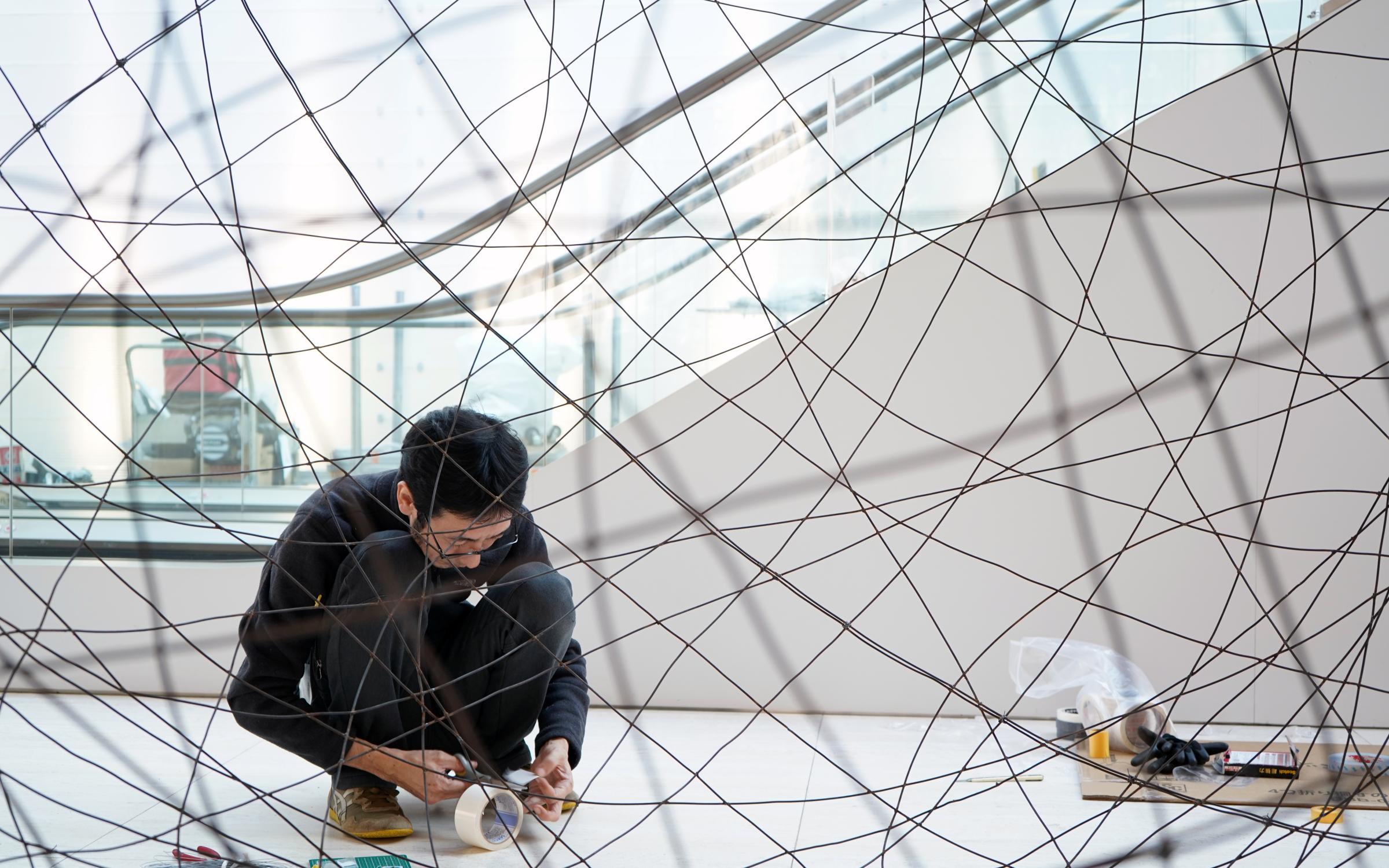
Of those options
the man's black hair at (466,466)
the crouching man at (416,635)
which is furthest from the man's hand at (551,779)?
the man's black hair at (466,466)

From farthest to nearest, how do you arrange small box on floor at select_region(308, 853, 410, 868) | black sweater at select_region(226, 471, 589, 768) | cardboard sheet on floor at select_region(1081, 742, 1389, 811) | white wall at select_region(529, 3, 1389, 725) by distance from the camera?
white wall at select_region(529, 3, 1389, 725) → cardboard sheet on floor at select_region(1081, 742, 1389, 811) → black sweater at select_region(226, 471, 589, 768) → small box on floor at select_region(308, 853, 410, 868)

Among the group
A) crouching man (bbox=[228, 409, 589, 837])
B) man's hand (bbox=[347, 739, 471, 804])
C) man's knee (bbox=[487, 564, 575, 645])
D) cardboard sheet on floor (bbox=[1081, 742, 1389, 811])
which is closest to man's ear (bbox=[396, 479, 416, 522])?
crouching man (bbox=[228, 409, 589, 837])

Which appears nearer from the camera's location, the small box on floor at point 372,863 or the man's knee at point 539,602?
the small box on floor at point 372,863

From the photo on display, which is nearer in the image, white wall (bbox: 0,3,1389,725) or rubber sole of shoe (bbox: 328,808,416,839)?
rubber sole of shoe (bbox: 328,808,416,839)

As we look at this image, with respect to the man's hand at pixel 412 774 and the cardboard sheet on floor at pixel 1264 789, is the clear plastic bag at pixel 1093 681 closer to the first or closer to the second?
the cardboard sheet on floor at pixel 1264 789

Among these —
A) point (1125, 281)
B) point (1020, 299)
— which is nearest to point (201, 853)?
point (1020, 299)

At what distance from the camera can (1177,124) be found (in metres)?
1.66

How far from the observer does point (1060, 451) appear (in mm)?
1677

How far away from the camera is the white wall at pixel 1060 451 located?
164 cm

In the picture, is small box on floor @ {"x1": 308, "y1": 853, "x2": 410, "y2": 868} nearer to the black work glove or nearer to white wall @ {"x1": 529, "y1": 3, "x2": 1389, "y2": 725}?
white wall @ {"x1": 529, "y1": 3, "x2": 1389, "y2": 725}

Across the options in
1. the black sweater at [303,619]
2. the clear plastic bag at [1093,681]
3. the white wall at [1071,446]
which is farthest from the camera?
the white wall at [1071,446]

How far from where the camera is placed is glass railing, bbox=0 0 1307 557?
67.1 inches

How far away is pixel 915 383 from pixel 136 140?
1.45 metres

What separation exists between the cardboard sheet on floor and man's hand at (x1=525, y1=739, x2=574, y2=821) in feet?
1.73
